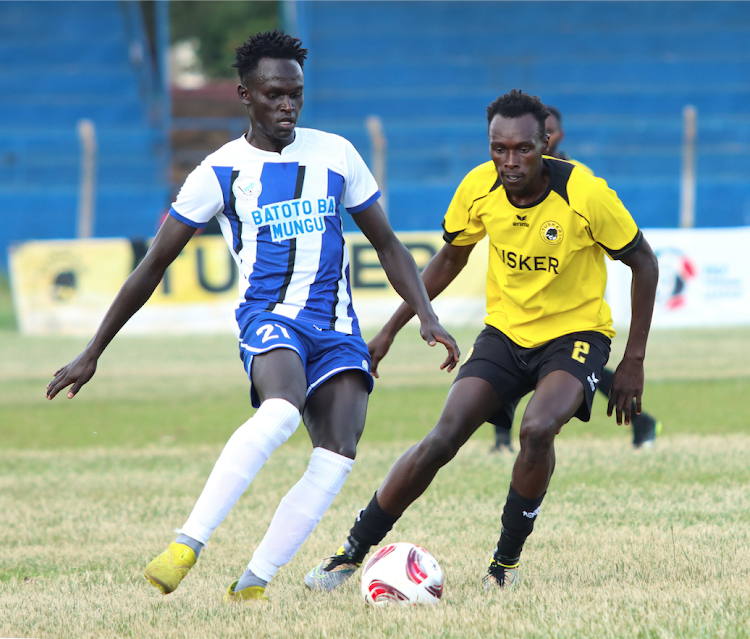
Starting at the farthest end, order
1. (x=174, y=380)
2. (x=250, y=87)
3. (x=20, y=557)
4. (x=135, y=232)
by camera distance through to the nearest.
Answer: (x=135, y=232), (x=174, y=380), (x=20, y=557), (x=250, y=87)

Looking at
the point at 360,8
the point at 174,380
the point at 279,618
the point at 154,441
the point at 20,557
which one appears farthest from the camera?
the point at 360,8

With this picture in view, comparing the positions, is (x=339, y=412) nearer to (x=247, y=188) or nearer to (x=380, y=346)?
(x=380, y=346)

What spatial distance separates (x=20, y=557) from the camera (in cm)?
493

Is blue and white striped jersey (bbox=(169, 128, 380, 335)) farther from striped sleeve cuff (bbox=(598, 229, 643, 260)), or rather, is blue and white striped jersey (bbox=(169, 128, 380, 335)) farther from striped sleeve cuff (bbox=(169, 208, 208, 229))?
striped sleeve cuff (bbox=(598, 229, 643, 260))

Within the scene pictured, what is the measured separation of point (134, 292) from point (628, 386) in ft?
6.75

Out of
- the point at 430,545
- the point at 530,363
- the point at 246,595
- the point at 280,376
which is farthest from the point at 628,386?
the point at 246,595

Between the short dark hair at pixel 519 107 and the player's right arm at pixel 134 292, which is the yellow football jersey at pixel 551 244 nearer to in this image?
the short dark hair at pixel 519 107

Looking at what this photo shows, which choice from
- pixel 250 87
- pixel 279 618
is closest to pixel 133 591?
pixel 279 618

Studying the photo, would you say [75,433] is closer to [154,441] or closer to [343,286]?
[154,441]

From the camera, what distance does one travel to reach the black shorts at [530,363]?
415cm

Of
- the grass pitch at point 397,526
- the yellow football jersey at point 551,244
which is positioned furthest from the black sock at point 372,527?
the yellow football jersey at point 551,244

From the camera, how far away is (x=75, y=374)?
396 centimetres

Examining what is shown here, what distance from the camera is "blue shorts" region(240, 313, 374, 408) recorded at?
13.0 feet

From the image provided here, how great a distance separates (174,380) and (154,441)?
343 cm
